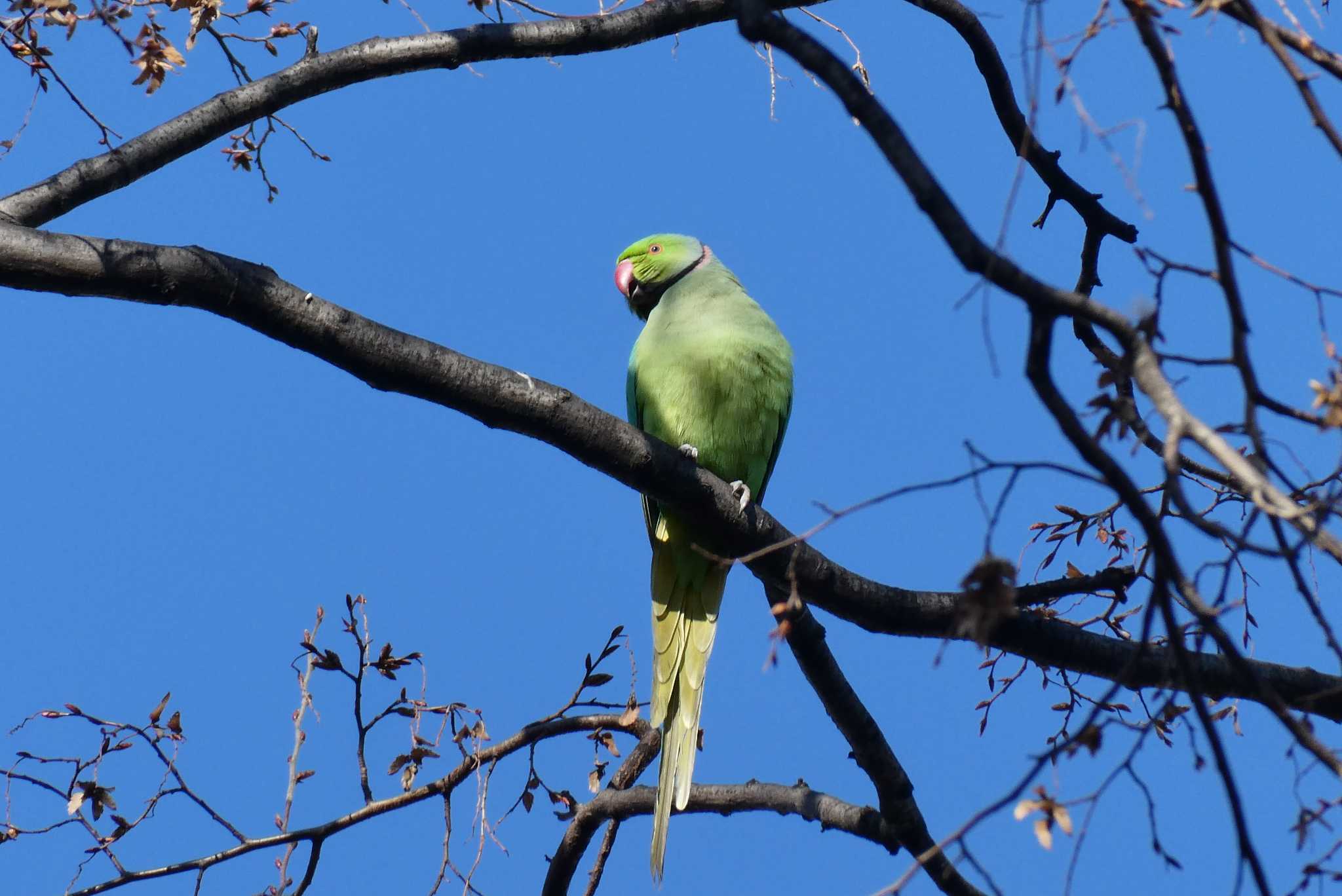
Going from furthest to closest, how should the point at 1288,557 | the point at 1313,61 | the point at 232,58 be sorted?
the point at 232,58, the point at 1313,61, the point at 1288,557

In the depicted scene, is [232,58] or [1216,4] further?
[232,58]

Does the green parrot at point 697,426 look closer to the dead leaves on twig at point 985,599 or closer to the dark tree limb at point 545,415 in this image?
the dark tree limb at point 545,415

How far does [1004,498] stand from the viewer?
1729 mm

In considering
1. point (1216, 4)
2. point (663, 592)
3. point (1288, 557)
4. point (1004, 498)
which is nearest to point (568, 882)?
point (663, 592)

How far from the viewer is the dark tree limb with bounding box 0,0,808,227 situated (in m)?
3.49

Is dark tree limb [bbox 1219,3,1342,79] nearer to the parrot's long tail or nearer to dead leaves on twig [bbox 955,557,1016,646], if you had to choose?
dead leaves on twig [bbox 955,557,1016,646]

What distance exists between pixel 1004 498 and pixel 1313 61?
826 mm

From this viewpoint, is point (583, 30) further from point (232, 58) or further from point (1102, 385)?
point (1102, 385)

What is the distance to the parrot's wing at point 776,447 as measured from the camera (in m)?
4.38

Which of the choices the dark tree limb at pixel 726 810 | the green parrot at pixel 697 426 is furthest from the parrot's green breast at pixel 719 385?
the dark tree limb at pixel 726 810

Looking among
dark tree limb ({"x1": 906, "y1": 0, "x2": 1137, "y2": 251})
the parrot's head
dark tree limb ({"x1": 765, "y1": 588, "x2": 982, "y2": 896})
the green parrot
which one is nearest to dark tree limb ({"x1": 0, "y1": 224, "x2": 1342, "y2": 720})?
dark tree limb ({"x1": 765, "y1": 588, "x2": 982, "y2": 896})

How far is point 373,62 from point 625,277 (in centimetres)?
170

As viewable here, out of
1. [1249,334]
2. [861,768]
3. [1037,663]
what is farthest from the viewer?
[861,768]

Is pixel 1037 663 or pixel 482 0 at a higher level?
pixel 482 0
